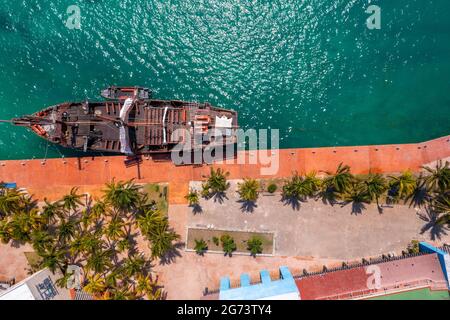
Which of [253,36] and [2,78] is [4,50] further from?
[253,36]

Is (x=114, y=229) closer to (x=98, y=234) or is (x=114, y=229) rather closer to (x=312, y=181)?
(x=98, y=234)

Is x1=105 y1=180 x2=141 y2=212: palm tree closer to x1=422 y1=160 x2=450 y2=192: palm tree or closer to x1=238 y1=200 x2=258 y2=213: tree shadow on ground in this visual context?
x1=238 y1=200 x2=258 y2=213: tree shadow on ground

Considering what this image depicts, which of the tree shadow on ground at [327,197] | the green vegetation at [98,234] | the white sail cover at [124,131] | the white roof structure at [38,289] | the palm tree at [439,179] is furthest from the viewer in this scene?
the tree shadow on ground at [327,197]

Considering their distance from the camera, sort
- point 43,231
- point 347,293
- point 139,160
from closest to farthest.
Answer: point 347,293 < point 43,231 < point 139,160

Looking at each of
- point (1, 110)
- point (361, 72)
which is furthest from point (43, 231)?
point (361, 72)

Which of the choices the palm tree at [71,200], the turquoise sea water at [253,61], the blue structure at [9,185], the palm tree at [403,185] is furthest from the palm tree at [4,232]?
the palm tree at [403,185]

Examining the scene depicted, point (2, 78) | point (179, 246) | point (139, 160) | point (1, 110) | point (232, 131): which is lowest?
point (179, 246)

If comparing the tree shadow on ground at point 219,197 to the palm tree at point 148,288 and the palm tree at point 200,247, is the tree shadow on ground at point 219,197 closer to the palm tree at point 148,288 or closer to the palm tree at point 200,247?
the palm tree at point 200,247
